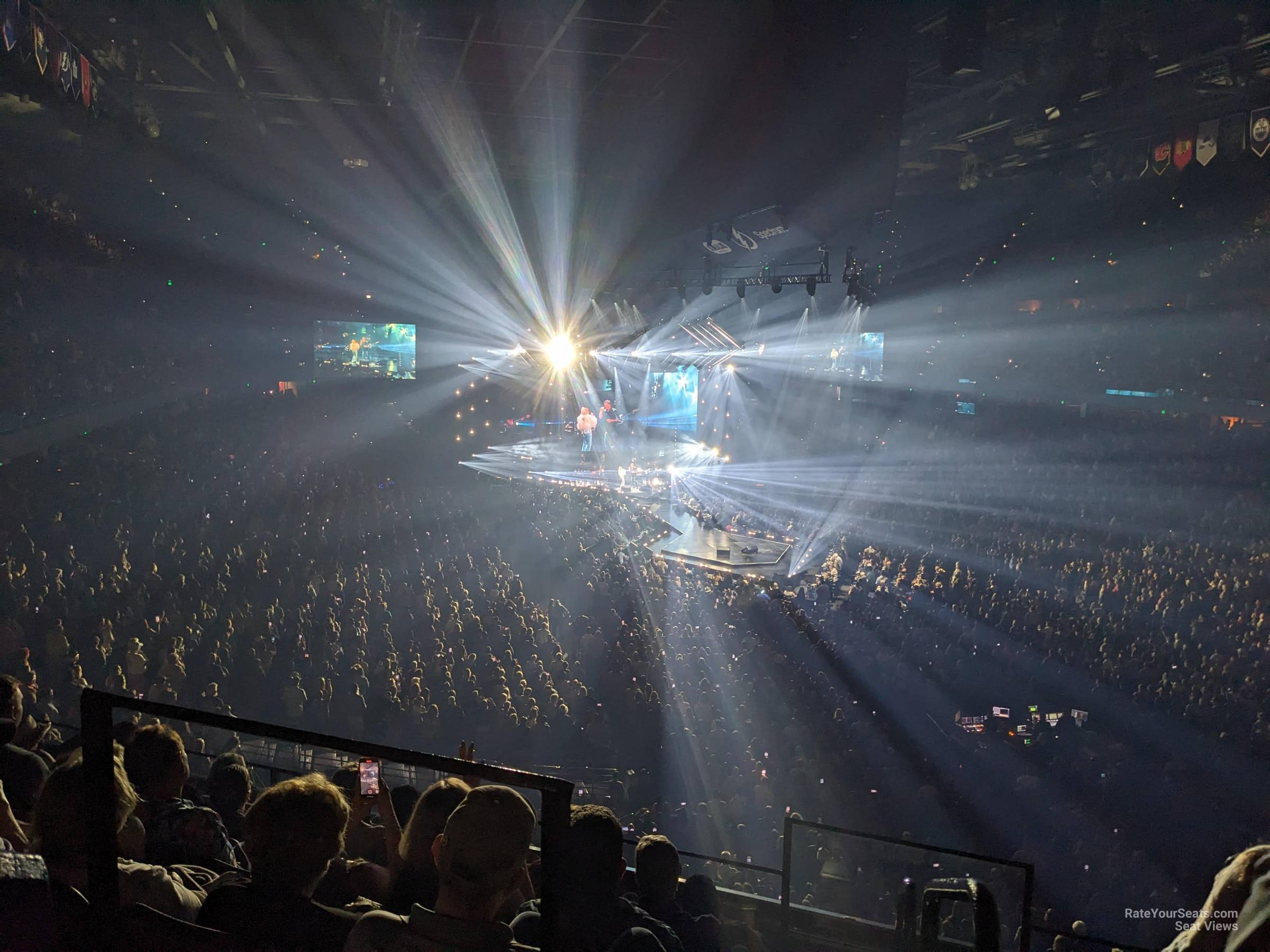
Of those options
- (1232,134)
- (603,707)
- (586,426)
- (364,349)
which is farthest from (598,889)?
(586,426)

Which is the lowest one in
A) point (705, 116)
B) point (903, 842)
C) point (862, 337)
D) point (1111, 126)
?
point (903, 842)

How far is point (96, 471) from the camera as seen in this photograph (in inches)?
488

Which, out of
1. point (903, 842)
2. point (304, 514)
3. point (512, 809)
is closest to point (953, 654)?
point (903, 842)

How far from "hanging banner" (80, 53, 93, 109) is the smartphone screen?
9.88m

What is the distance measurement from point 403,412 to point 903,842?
67.2ft

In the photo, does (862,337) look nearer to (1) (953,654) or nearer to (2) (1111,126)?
(2) (1111,126)

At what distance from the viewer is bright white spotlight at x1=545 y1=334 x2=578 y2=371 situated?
18.7 metres

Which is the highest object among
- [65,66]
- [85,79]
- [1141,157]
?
[1141,157]

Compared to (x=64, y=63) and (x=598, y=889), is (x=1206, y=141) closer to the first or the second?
(x=598, y=889)

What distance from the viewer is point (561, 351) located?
19922mm

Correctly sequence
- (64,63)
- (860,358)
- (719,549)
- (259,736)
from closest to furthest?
1. (259,736)
2. (64,63)
3. (719,549)
4. (860,358)

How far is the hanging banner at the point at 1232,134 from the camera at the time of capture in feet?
33.7

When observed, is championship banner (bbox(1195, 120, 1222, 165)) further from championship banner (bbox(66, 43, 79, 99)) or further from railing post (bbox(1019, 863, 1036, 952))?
championship banner (bbox(66, 43, 79, 99))

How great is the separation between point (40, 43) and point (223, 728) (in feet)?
28.9
